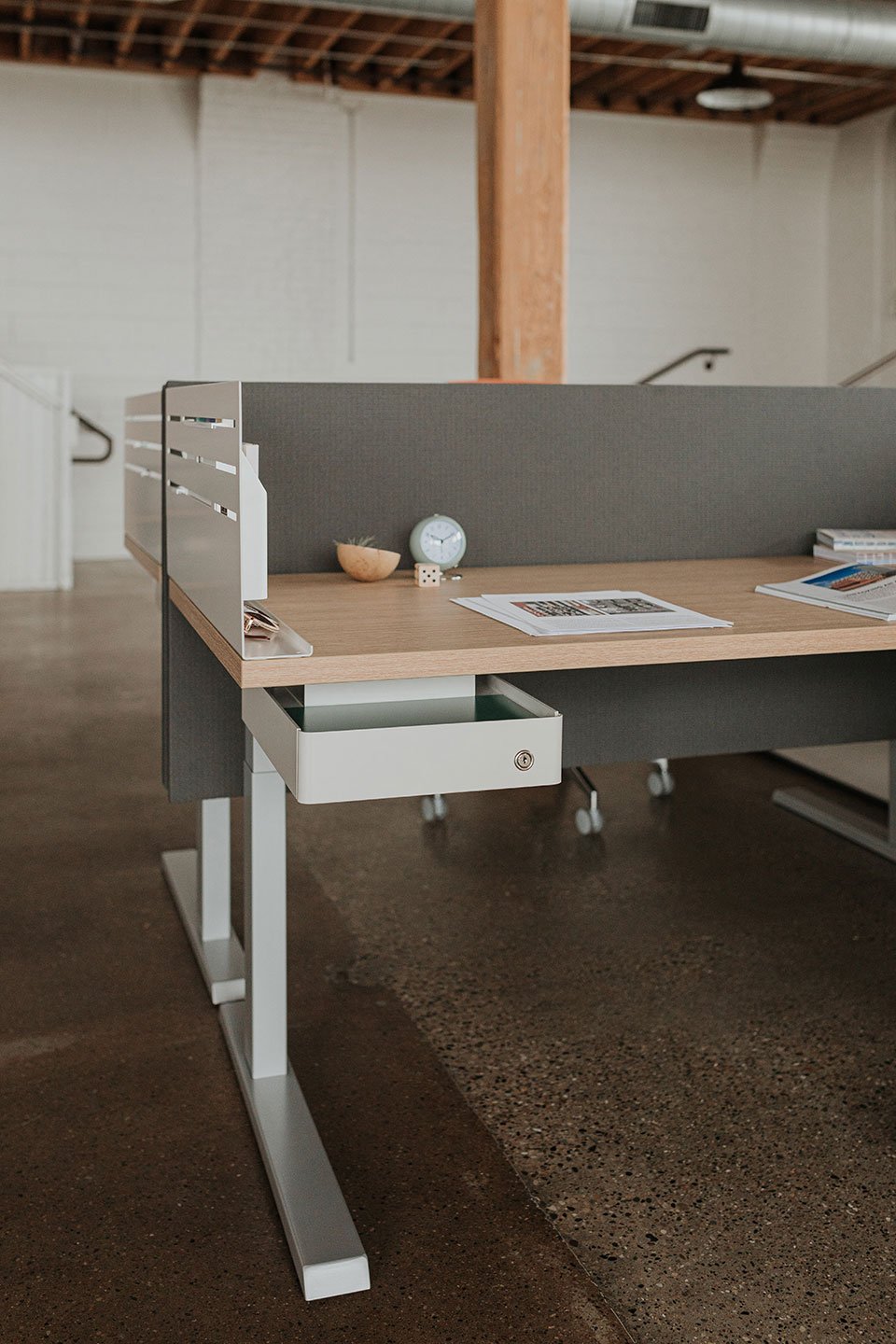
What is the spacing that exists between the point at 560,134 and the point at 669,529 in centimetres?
117

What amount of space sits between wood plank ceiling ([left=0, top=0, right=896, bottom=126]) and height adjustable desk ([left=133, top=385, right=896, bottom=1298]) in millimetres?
Result: 6049

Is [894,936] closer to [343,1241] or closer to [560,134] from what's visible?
[343,1241]

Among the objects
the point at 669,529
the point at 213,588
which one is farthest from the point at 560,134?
the point at 213,588

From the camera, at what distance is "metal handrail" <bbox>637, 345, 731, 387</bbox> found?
31.5 ft

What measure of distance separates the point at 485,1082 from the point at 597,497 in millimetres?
1078

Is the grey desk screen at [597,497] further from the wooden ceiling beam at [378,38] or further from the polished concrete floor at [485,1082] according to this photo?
the wooden ceiling beam at [378,38]

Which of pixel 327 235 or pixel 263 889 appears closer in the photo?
pixel 263 889

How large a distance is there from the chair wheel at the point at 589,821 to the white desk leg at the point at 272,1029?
4.35ft

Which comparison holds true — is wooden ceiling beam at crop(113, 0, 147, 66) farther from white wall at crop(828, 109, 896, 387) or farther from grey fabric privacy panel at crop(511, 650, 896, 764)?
grey fabric privacy panel at crop(511, 650, 896, 764)

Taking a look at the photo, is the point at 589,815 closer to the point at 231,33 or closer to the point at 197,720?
the point at 197,720

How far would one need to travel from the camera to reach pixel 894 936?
256 centimetres

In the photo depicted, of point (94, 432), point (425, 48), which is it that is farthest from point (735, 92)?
point (94, 432)

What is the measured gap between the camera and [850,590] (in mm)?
1837

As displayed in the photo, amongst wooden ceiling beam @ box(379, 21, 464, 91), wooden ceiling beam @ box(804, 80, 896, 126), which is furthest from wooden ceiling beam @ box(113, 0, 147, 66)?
wooden ceiling beam @ box(804, 80, 896, 126)
